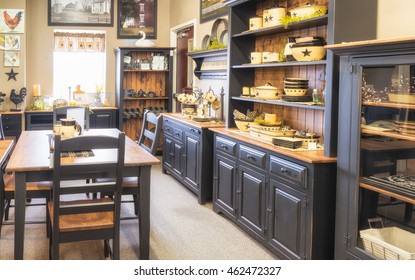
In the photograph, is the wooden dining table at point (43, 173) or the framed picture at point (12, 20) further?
the framed picture at point (12, 20)

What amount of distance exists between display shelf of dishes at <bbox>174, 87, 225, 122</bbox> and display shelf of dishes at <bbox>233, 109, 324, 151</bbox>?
82 centimetres

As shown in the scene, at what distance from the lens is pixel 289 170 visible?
3.06 meters

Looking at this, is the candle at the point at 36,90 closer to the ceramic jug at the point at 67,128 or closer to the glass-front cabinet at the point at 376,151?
the ceramic jug at the point at 67,128

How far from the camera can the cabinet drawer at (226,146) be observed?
3.96m

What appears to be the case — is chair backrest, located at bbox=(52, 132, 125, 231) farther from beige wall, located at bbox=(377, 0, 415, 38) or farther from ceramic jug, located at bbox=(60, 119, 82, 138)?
beige wall, located at bbox=(377, 0, 415, 38)

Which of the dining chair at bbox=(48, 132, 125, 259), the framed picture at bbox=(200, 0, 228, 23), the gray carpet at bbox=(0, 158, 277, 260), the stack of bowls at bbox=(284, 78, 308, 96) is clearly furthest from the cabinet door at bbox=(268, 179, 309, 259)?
the framed picture at bbox=(200, 0, 228, 23)

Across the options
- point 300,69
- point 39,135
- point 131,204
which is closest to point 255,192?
point 300,69

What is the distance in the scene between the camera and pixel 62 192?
103 inches

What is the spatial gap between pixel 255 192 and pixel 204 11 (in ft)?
10.6

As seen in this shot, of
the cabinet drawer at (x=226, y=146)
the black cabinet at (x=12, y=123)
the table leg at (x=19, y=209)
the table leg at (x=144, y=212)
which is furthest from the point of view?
the black cabinet at (x=12, y=123)

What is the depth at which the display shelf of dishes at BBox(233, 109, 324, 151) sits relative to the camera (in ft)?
10.6

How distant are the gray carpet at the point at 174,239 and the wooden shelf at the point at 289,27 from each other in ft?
5.44

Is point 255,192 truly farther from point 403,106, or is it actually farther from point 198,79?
point 198,79

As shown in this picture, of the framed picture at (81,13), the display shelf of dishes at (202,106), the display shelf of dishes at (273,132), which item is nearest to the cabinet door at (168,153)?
the display shelf of dishes at (202,106)
